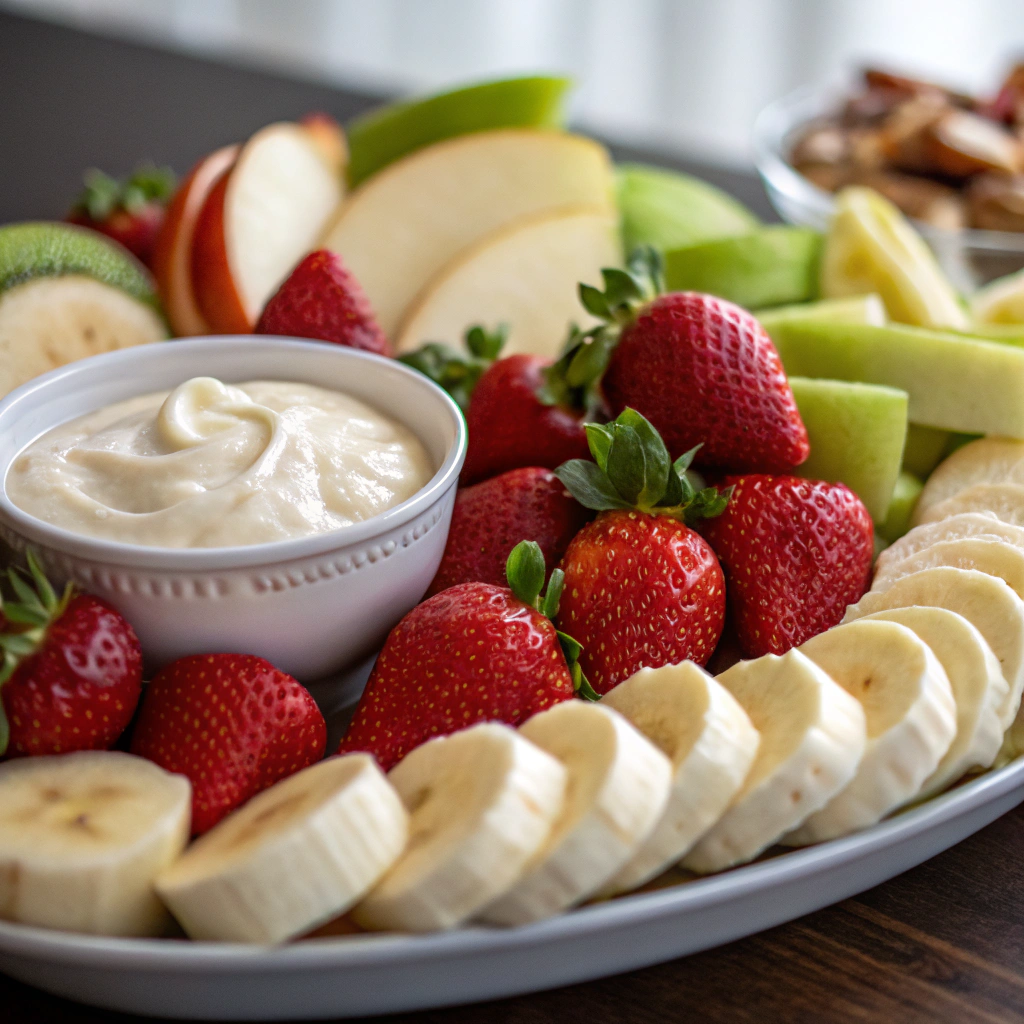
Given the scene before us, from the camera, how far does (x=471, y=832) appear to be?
732 mm

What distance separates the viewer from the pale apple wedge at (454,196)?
72.2 inches

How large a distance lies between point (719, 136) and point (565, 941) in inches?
155

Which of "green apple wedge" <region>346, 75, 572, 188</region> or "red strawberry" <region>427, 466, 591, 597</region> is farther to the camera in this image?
"green apple wedge" <region>346, 75, 572, 188</region>

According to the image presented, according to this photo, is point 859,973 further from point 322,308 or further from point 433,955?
point 322,308

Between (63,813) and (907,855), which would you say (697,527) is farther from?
(63,813)

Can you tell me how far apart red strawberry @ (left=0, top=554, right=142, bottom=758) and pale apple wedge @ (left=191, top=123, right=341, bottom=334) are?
2.73 ft

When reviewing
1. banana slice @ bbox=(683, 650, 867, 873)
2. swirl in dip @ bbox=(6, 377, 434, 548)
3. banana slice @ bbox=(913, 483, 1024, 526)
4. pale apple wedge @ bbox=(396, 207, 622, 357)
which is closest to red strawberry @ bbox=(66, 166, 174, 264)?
pale apple wedge @ bbox=(396, 207, 622, 357)

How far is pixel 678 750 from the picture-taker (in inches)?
32.5

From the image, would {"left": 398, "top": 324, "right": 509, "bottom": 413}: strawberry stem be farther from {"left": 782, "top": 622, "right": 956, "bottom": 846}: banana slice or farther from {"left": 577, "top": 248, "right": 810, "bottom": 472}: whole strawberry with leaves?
{"left": 782, "top": 622, "right": 956, "bottom": 846}: banana slice

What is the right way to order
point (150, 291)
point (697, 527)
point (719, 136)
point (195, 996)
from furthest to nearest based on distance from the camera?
point (719, 136), point (150, 291), point (697, 527), point (195, 996)

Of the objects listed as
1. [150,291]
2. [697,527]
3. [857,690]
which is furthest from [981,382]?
[150,291]

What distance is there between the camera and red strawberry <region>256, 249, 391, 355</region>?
49.1 inches

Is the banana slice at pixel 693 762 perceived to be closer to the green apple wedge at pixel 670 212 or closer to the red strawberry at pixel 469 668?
the red strawberry at pixel 469 668

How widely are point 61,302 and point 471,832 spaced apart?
0.98 meters
